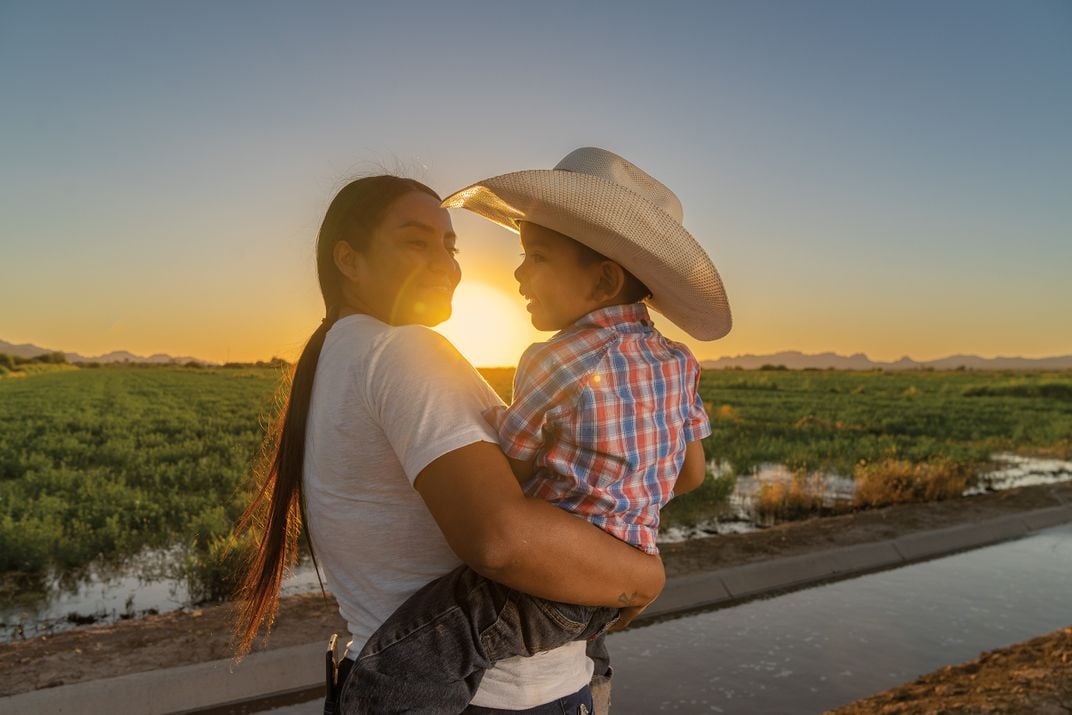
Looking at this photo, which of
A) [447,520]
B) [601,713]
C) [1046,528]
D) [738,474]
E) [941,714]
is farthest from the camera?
[738,474]

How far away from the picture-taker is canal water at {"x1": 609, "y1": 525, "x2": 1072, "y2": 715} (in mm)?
4926

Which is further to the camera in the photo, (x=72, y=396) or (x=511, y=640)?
(x=72, y=396)

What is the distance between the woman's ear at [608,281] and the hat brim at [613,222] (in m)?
0.02

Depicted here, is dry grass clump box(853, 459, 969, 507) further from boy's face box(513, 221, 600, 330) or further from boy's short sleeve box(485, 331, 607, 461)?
boy's short sleeve box(485, 331, 607, 461)

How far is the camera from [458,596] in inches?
55.3

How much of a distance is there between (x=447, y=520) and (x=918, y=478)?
491 inches

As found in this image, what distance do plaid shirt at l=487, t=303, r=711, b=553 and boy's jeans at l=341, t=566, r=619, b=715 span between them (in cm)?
19

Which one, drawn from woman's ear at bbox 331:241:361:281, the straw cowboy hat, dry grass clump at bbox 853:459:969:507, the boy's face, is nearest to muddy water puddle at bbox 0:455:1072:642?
dry grass clump at bbox 853:459:969:507

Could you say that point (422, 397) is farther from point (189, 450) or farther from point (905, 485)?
point (189, 450)

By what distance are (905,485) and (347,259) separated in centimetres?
1227

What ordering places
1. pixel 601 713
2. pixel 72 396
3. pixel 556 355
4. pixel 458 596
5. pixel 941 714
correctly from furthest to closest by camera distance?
pixel 72 396, pixel 941 714, pixel 601 713, pixel 556 355, pixel 458 596

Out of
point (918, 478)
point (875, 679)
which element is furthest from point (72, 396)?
point (875, 679)

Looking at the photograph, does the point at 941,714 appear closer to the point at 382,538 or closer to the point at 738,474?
the point at 382,538

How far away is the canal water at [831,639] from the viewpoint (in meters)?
4.93
